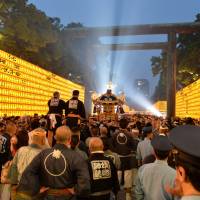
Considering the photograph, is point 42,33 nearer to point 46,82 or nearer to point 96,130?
point 46,82

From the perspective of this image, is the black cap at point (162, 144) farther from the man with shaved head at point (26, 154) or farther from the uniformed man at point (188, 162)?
the uniformed man at point (188, 162)

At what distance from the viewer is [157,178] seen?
4000mm

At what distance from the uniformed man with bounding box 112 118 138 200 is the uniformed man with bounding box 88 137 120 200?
8.92 ft

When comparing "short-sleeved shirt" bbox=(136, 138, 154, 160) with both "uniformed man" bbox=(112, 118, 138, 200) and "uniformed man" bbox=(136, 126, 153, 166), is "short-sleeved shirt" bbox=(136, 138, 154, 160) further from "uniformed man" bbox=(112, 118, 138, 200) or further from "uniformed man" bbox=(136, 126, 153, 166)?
"uniformed man" bbox=(112, 118, 138, 200)

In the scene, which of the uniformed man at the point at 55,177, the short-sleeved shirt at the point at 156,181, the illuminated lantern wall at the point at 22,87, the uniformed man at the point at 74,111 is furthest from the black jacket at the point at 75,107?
the illuminated lantern wall at the point at 22,87

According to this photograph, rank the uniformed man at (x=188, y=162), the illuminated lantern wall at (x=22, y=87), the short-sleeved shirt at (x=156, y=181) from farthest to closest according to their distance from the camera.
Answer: the illuminated lantern wall at (x=22, y=87)
the short-sleeved shirt at (x=156, y=181)
the uniformed man at (x=188, y=162)

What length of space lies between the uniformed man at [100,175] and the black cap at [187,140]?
290 centimetres

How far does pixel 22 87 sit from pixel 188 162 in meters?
19.3

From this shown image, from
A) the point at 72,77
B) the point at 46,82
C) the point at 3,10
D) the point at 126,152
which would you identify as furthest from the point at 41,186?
the point at 72,77

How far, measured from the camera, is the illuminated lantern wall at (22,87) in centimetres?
1745

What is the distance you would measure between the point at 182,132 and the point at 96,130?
20.8ft

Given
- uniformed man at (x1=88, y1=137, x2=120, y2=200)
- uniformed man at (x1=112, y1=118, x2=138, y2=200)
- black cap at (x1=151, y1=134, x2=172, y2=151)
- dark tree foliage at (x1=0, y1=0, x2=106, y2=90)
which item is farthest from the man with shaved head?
dark tree foliage at (x1=0, y1=0, x2=106, y2=90)

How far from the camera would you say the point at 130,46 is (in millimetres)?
41719

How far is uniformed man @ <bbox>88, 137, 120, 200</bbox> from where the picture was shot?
15.8ft
